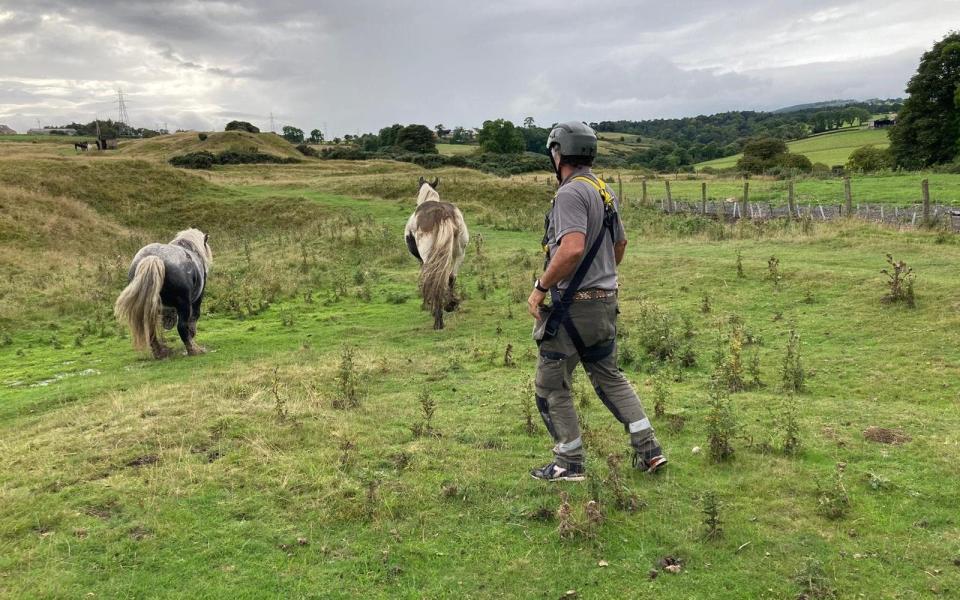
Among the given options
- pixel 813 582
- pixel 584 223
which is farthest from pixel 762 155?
pixel 813 582

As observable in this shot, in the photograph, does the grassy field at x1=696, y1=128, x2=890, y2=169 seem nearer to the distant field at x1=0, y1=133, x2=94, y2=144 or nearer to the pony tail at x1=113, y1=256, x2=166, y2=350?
the pony tail at x1=113, y1=256, x2=166, y2=350

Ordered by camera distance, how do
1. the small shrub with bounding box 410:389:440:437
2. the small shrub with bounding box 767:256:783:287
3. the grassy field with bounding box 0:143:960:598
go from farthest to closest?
the small shrub with bounding box 767:256:783:287, the small shrub with bounding box 410:389:440:437, the grassy field with bounding box 0:143:960:598

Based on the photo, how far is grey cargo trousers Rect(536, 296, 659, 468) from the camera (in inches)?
169

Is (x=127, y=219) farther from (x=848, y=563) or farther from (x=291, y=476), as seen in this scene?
(x=848, y=563)

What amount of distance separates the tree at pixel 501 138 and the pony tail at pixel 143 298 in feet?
251

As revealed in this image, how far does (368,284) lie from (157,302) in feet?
22.5

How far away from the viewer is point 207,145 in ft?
195

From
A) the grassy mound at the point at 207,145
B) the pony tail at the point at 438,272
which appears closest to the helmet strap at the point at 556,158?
the pony tail at the point at 438,272

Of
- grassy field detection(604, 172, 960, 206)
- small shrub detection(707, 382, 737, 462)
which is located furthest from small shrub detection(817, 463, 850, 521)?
grassy field detection(604, 172, 960, 206)

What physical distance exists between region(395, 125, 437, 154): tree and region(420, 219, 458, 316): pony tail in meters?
70.4

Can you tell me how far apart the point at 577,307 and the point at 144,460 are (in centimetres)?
389

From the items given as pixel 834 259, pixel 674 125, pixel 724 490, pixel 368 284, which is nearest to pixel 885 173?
pixel 834 259

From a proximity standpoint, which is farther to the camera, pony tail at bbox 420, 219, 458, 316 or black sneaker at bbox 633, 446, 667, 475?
pony tail at bbox 420, 219, 458, 316

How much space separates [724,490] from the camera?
432 centimetres
